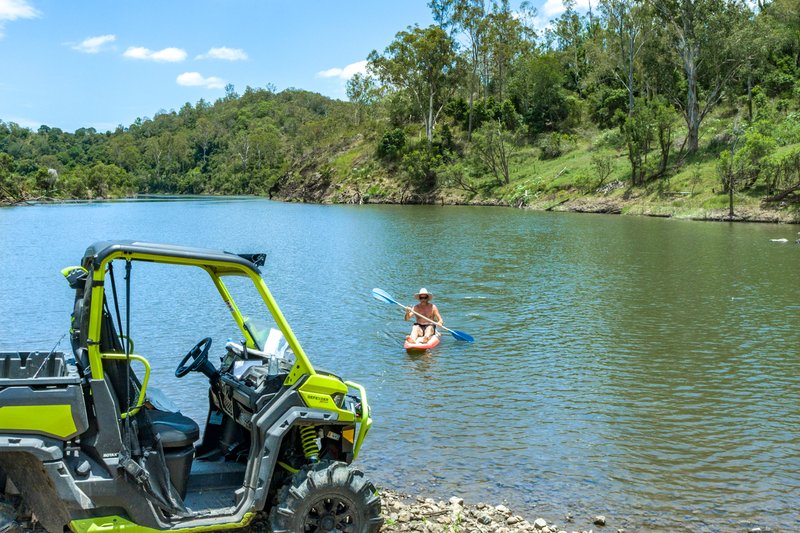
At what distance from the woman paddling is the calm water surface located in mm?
488

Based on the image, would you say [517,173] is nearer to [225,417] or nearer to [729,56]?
[729,56]

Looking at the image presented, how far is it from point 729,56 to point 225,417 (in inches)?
2440

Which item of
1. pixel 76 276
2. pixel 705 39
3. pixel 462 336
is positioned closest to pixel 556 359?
pixel 462 336

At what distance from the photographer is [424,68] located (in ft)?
300

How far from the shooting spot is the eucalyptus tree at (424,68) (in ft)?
291

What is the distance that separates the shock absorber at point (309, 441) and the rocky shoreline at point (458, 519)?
1250 millimetres

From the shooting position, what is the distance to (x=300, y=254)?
35625 mm

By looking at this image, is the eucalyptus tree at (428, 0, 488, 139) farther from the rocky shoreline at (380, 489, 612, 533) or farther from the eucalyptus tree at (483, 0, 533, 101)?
the rocky shoreline at (380, 489, 612, 533)

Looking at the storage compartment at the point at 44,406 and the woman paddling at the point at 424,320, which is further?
the woman paddling at the point at 424,320

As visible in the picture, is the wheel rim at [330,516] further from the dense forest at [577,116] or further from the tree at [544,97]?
the tree at [544,97]

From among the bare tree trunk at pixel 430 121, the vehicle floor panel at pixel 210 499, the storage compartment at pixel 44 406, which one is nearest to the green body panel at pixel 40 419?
the storage compartment at pixel 44 406

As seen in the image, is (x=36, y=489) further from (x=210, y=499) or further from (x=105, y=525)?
(x=210, y=499)

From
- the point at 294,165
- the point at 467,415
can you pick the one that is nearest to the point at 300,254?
the point at 467,415

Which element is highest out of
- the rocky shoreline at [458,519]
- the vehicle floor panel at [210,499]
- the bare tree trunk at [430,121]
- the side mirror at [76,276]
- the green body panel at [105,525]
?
the bare tree trunk at [430,121]
